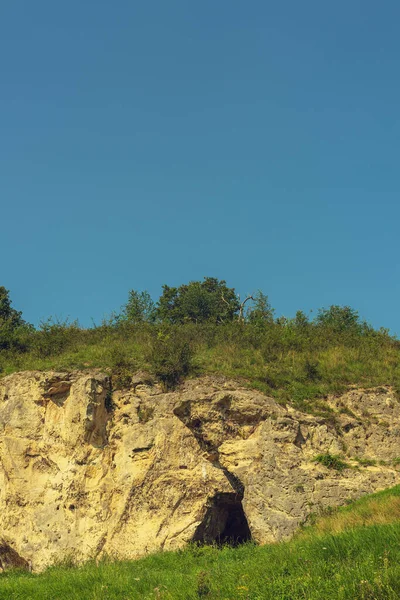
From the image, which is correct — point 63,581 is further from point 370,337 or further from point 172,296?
point 172,296

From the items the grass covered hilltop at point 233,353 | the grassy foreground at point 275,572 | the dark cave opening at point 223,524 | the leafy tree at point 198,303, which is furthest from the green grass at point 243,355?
the leafy tree at point 198,303

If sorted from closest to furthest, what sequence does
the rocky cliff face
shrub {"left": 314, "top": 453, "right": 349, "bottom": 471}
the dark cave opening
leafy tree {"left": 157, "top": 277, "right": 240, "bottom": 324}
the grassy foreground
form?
the grassy foreground < the rocky cliff face < the dark cave opening < shrub {"left": 314, "top": 453, "right": 349, "bottom": 471} < leafy tree {"left": 157, "top": 277, "right": 240, "bottom": 324}

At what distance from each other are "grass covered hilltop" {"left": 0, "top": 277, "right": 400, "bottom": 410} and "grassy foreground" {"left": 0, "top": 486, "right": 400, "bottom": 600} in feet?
17.4

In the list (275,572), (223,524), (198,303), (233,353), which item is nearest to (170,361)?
(233,353)

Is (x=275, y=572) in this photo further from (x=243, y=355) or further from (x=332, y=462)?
(x=243, y=355)

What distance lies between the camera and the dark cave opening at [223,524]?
18408 mm

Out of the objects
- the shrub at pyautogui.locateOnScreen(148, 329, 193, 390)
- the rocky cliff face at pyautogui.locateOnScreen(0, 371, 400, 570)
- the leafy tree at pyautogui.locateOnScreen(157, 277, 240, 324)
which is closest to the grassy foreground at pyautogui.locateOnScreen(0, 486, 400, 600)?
the rocky cliff face at pyautogui.locateOnScreen(0, 371, 400, 570)

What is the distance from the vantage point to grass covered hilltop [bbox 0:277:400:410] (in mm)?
21156

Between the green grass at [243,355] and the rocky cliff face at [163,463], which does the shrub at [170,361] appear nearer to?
the green grass at [243,355]

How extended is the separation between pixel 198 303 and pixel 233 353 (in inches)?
827

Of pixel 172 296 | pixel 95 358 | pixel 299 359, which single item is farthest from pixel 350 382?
pixel 172 296

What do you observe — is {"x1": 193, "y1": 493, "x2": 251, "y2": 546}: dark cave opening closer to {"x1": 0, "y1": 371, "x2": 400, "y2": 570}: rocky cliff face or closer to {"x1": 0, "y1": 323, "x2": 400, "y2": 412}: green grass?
{"x1": 0, "y1": 371, "x2": 400, "y2": 570}: rocky cliff face

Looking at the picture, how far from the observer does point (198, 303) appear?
4375 centimetres

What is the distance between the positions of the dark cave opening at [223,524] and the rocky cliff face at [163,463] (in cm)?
5
